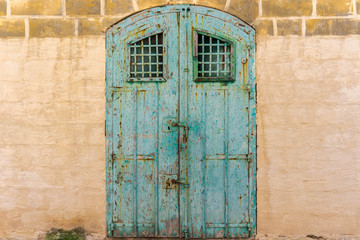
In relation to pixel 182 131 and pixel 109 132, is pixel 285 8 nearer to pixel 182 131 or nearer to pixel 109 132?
pixel 182 131

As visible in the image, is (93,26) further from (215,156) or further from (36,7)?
(215,156)

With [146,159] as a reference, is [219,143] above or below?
above

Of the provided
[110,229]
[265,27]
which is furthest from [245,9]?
[110,229]

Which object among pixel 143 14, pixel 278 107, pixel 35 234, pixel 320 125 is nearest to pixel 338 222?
pixel 320 125

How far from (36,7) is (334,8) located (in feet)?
10.00

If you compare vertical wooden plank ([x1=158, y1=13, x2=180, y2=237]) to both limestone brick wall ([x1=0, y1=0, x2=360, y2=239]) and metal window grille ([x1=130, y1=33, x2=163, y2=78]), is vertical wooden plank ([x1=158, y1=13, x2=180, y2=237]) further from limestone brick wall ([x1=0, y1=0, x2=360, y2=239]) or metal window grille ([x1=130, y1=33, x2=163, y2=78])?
limestone brick wall ([x1=0, y1=0, x2=360, y2=239])

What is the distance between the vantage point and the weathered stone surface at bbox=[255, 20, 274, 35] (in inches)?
131

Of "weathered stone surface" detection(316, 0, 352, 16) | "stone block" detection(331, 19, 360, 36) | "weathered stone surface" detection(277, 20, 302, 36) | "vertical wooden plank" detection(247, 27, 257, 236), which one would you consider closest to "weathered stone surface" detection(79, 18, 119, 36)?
"vertical wooden plank" detection(247, 27, 257, 236)

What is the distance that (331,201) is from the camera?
3.32 meters

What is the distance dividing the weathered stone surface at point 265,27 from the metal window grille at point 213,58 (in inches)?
13.5

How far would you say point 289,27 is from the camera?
3330 millimetres

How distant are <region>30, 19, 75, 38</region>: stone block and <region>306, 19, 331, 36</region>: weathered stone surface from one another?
242cm

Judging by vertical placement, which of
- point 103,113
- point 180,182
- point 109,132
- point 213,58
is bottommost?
point 180,182

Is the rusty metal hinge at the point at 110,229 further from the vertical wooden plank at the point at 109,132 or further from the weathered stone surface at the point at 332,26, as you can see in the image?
the weathered stone surface at the point at 332,26
